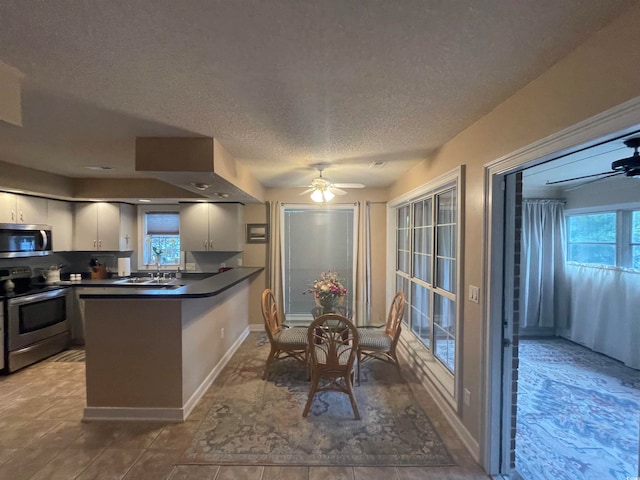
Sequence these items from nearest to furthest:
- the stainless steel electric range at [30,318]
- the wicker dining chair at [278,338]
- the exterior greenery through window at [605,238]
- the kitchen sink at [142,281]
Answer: the wicker dining chair at [278,338], the stainless steel electric range at [30,318], the exterior greenery through window at [605,238], the kitchen sink at [142,281]

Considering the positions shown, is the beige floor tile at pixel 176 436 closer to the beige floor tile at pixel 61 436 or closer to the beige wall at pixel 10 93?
the beige floor tile at pixel 61 436

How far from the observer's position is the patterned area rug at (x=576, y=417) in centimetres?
208

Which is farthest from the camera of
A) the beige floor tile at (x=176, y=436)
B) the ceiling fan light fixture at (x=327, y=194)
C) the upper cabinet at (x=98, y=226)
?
the upper cabinet at (x=98, y=226)

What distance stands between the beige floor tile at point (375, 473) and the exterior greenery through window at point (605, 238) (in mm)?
3982

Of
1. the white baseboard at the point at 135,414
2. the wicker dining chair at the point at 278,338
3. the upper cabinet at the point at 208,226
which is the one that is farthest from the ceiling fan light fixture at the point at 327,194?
the white baseboard at the point at 135,414

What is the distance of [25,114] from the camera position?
6.63 feet

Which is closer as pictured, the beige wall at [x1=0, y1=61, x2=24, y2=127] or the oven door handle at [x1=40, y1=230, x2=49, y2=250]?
the beige wall at [x1=0, y1=61, x2=24, y2=127]

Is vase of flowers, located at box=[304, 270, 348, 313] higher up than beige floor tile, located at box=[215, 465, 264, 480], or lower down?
higher up

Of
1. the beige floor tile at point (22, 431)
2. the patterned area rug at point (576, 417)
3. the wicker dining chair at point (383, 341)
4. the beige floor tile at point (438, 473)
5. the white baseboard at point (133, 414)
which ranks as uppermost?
the wicker dining chair at point (383, 341)

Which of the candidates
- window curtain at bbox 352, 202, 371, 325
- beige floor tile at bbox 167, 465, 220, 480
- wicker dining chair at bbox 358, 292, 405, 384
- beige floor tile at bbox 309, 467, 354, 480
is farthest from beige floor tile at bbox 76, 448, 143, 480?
window curtain at bbox 352, 202, 371, 325

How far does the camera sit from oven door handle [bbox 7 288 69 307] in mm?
3371

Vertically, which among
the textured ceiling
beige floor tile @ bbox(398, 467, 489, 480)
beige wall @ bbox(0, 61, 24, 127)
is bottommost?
beige floor tile @ bbox(398, 467, 489, 480)

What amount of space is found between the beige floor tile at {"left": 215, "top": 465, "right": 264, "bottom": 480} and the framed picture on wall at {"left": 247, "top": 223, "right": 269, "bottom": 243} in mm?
3351

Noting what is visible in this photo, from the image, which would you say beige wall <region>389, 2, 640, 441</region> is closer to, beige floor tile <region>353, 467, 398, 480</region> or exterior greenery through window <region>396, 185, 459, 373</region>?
exterior greenery through window <region>396, 185, 459, 373</region>
